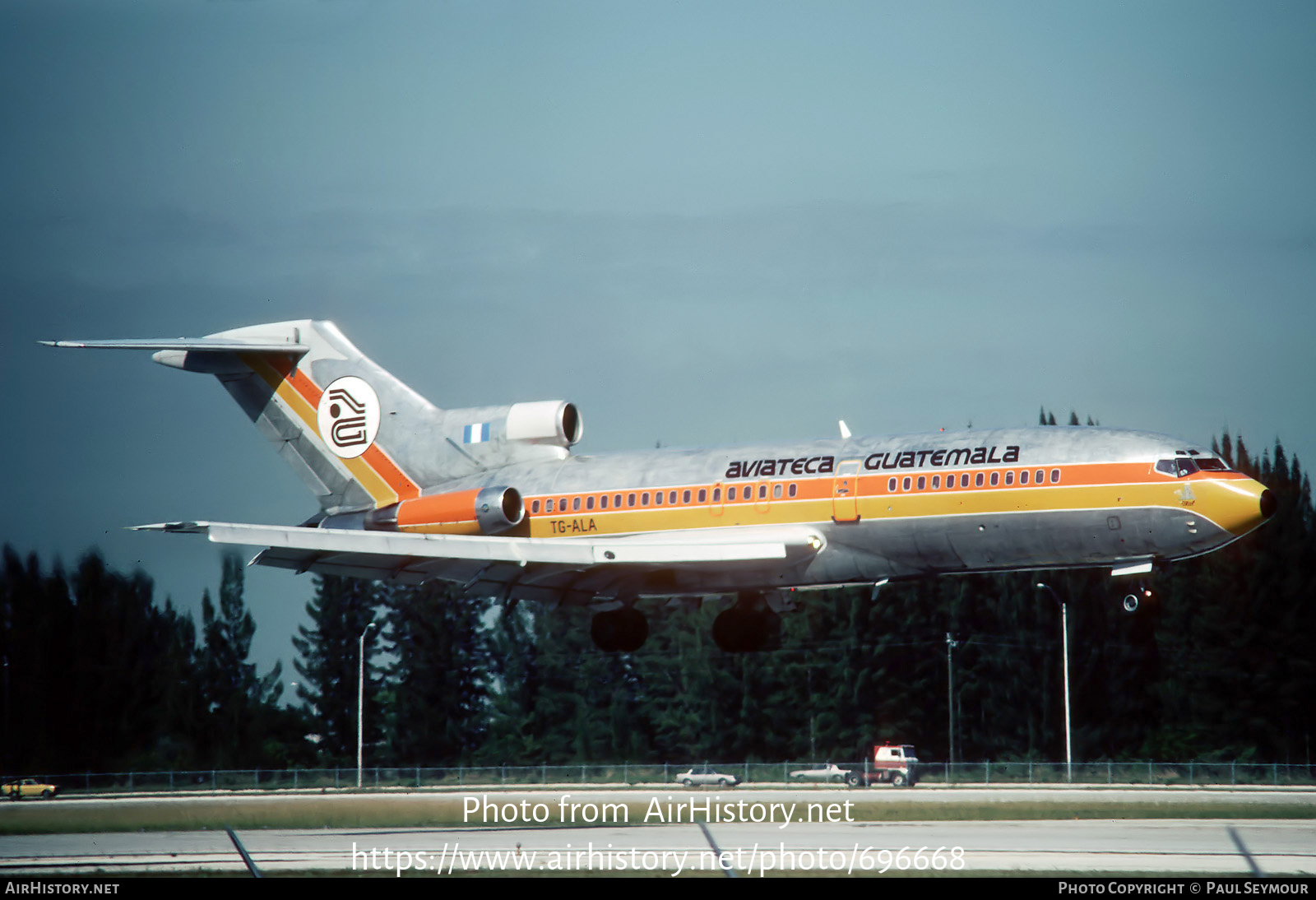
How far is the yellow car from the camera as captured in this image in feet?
144

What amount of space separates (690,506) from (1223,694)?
4540cm

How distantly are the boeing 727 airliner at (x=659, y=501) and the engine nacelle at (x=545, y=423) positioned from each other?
2.1 inches

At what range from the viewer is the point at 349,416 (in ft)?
124

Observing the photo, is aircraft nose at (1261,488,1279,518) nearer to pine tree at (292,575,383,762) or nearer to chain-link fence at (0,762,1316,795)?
chain-link fence at (0,762,1316,795)

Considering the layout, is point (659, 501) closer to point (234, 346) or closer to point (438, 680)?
point (234, 346)

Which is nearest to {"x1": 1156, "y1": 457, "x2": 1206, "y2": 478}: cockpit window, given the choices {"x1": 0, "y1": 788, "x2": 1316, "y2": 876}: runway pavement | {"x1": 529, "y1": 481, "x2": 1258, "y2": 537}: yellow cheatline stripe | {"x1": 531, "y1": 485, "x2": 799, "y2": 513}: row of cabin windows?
{"x1": 529, "y1": 481, "x2": 1258, "y2": 537}: yellow cheatline stripe

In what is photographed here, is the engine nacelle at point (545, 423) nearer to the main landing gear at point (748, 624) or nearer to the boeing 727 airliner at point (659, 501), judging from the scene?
the boeing 727 airliner at point (659, 501)

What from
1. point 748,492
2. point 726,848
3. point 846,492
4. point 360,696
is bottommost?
point 726,848

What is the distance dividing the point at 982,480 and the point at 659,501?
703 centimetres

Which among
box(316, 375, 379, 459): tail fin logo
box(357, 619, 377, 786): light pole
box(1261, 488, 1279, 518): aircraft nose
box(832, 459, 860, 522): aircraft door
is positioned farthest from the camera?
box(357, 619, 377, 786): light pole

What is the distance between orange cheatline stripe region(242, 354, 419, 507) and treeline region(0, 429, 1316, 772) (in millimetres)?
18659

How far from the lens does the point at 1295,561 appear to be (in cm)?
6762

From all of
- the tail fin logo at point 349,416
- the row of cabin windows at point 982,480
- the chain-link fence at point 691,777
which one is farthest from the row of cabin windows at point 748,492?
the chain-link fence at point 691,777

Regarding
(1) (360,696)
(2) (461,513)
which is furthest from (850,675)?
(2) (461,513)
